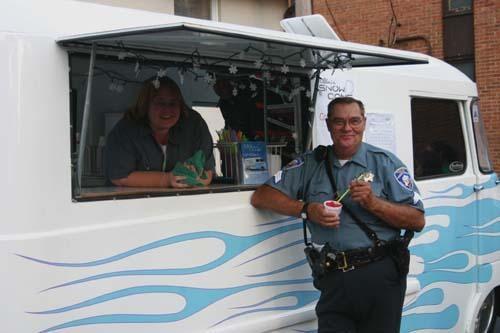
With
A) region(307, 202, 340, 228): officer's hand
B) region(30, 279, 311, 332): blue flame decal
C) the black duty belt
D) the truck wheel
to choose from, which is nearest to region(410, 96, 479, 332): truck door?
the truck wheel

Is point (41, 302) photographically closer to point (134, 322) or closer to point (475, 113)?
point (134, 322)

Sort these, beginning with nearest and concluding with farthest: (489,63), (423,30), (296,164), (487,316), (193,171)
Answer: (193,171) → (296,164) → (487,316) → (489,63) → (423,30)

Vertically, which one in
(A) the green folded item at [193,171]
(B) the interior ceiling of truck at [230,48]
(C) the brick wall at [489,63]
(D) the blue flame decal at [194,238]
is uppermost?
(C) the brick wall at [489,63]

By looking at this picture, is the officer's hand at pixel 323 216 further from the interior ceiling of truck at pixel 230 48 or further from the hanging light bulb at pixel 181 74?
the hanging light bulb at pixel 181 74

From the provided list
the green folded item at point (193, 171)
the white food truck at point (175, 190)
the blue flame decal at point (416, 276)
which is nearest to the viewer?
the white food truck at point (175, 190)

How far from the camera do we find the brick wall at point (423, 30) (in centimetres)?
1329

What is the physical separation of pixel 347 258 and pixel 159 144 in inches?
45.2

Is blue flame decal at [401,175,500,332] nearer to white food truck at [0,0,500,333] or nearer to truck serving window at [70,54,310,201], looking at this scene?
white food truck at [0,0,500,333]

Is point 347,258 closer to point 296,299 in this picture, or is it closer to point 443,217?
point 296,299

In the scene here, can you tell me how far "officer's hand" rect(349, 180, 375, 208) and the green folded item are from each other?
78 cm

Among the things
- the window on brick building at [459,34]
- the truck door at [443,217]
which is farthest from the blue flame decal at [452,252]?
the window on brick building at [459,34]

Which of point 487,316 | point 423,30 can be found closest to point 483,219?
point 487,316

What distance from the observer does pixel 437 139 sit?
4680 millimetres

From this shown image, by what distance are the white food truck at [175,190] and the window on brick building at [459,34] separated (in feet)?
32.5
